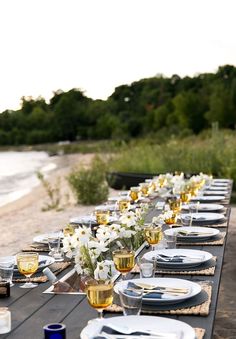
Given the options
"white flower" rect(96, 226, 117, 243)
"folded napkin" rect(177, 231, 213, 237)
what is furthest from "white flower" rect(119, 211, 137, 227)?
"folded napkin" rect(177, 231, 213, 237)

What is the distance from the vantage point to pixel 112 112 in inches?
2424

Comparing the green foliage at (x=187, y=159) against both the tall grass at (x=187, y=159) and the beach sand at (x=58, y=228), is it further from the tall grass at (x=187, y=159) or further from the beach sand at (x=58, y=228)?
the beach sand at (x=58, y=228)

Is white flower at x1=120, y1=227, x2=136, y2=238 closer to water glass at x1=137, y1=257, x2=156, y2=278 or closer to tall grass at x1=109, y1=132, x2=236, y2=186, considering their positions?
water glass at x1=137, y1=257, x2=156, y2=278

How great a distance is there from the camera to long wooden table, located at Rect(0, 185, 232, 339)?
209 centimetres

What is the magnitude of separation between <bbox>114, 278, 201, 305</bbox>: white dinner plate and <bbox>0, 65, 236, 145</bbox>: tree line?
46491 mm

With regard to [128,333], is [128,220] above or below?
above

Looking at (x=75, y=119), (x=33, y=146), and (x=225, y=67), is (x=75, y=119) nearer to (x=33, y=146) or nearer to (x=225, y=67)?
(x=33, y=146)

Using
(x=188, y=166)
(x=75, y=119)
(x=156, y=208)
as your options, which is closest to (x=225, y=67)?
(x=75, y=119)

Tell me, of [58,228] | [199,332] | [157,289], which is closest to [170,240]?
[157,289]

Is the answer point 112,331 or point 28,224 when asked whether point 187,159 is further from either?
point 112,331

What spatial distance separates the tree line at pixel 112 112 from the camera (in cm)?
5241

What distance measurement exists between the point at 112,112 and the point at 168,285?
195 feet

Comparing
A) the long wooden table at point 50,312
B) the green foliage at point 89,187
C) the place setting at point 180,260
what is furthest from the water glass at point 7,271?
the green foliage at point 89,187

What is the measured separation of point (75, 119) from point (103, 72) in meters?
→ 43.9
